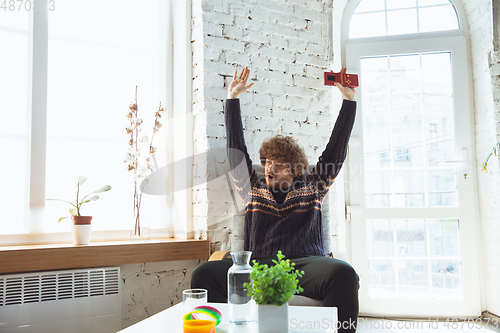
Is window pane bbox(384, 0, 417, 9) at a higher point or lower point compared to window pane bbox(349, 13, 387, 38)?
higher

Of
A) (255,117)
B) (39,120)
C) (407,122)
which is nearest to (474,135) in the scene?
(407,122)

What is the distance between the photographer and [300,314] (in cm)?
120

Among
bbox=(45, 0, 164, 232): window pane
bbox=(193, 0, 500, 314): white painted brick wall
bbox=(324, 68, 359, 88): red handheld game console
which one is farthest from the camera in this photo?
bbox=(324, 68, 359, 88): red handheld game console

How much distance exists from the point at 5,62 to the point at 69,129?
451 millimetres

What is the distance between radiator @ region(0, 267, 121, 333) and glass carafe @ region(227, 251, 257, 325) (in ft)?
3.37

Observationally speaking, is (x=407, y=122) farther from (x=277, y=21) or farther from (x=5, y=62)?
(x=5, y=62)

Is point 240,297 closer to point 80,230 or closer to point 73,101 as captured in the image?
point 80,230

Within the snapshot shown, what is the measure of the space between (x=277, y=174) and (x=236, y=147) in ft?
0.89

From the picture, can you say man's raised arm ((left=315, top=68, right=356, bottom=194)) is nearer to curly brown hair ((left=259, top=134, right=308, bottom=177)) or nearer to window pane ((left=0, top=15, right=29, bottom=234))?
curly brown hair ((left=259, top=134, right=308, bottom=177))

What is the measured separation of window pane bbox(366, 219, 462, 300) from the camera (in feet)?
8.13

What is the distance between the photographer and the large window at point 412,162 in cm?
248

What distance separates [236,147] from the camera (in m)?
2.08

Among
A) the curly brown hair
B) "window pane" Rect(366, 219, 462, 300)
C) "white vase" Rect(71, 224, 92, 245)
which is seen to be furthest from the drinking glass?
"window pane" Rect(366, 219, 462, 300)

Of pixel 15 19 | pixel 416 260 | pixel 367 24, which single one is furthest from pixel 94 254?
pixel 367 24
